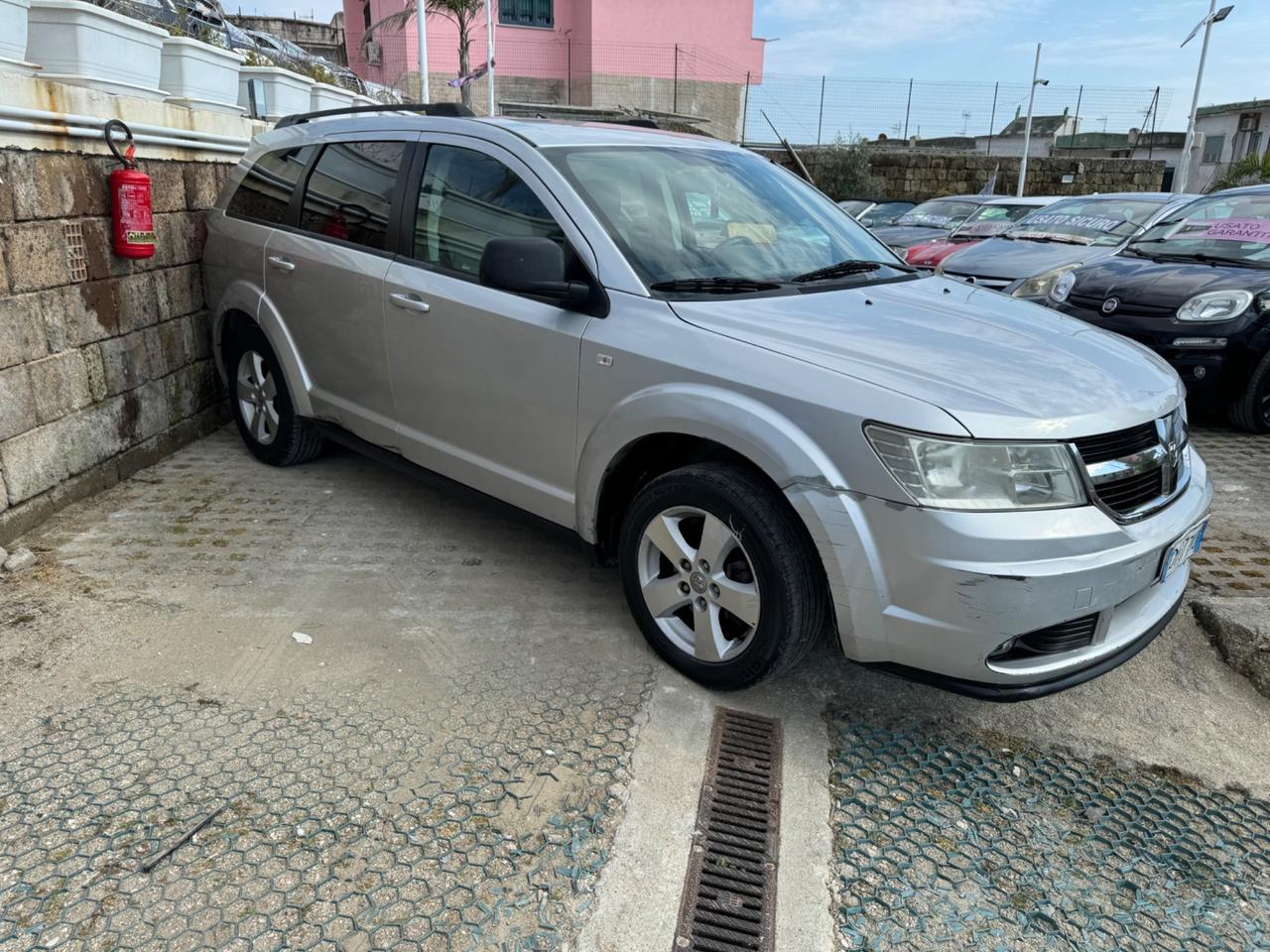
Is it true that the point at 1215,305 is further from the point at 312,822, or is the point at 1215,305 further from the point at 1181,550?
the point at 312,822

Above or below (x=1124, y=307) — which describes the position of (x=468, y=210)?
above

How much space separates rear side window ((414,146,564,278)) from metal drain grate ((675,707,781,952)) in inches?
72.3

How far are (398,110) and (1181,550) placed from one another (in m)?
4.05

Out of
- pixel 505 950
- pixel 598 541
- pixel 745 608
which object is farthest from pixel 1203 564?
pixel 505 950

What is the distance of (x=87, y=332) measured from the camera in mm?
4277

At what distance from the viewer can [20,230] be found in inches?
150

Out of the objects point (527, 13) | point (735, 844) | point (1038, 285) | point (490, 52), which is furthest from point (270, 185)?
point (527, 13)

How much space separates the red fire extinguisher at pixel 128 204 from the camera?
428cm

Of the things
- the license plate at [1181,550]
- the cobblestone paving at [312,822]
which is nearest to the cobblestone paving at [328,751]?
the cobblestone paving at [312,822]

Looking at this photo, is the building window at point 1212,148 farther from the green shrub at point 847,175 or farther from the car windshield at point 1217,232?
the car windshield at point 1217,232

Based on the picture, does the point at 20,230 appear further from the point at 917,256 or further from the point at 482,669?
the point at 917,256

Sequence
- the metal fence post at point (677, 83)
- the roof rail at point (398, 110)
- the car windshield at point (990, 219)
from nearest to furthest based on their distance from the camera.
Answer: the roof rail at point (398, 110) < the car windshield at point (990, 219) < the metal fence post at point (677, 83)

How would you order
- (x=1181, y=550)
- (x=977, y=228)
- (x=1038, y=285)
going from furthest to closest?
(x=977, y=228)
(x=1038, y=285)
(x=1181, y=550)

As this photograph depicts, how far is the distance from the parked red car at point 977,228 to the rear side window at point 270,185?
7272 mm
